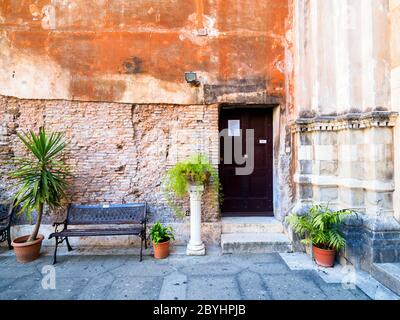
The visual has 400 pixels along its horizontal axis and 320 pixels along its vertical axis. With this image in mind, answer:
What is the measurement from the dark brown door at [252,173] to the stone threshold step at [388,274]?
2.29 m

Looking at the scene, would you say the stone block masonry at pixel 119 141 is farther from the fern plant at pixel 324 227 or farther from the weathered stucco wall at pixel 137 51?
the fern plant at pixel 324 227

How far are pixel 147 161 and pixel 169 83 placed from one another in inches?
67.9

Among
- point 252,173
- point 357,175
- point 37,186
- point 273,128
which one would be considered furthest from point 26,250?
point 357,175

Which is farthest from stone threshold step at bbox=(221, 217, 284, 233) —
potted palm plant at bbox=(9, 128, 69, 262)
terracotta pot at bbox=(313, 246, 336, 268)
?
potted palm plant at bbox=(9, 128, 69, 262)

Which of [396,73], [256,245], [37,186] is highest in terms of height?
[396,73]

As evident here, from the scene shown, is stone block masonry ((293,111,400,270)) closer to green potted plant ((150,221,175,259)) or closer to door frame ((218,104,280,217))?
door frame ((218,104,280,217))

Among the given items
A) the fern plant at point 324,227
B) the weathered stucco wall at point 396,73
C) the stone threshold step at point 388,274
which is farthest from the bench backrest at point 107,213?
the weathered stucco wall at point 396,73

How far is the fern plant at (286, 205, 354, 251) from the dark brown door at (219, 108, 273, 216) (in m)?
1.42

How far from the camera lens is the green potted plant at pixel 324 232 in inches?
146

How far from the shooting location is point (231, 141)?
212 inches

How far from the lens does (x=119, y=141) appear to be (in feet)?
15.9

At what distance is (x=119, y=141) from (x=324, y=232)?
13.9 ft

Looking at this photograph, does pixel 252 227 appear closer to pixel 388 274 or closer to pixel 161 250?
pixel 161 250

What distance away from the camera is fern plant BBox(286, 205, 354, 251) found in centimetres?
369
